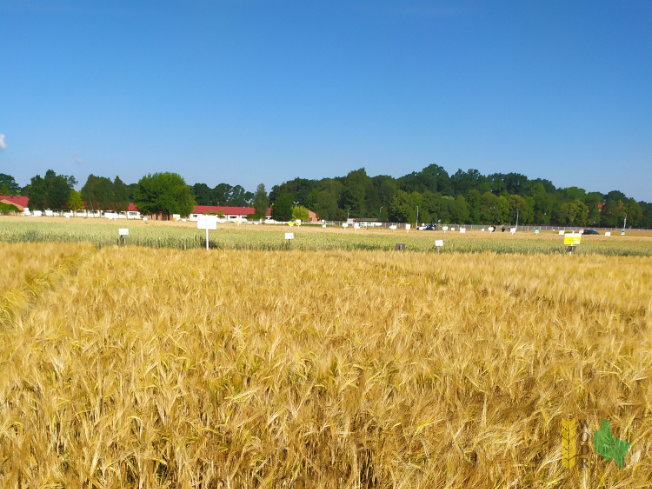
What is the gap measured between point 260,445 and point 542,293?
18.0 feet

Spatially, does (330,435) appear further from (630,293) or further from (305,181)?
(305,181)

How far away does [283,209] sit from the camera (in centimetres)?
10919

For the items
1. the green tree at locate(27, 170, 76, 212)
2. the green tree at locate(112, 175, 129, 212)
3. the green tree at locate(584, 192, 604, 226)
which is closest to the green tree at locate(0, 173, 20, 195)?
the green tree at locate(27, 170, 76, 212)

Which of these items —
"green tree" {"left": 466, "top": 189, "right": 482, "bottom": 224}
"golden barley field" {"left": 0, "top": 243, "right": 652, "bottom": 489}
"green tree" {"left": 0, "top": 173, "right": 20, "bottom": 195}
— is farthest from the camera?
"green tree" {"left": 0, "top": 173, "right": 20, "bottom": 195}

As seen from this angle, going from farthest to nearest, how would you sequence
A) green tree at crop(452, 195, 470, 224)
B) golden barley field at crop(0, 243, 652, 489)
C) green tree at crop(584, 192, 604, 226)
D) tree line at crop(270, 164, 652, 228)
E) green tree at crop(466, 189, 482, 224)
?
green tree at crop(584, 192, 604, 226) → green tree at crop(466, 189, 482, 224) → green tree at crop(452, 195, 470, 224) → tree line at crop(270, 164, 652, 228) → golden barley field at crop(0, 243, 652, 489)

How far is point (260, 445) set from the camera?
1515 mm

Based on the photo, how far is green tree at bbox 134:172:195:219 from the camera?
86.1 metres

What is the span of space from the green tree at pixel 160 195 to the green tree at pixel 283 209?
28106 millimetres

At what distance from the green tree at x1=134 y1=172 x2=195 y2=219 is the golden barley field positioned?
91559 mm

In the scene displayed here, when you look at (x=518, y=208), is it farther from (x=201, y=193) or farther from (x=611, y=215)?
(x=201, y=193)

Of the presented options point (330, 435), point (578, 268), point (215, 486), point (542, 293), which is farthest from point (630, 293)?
point (215, 486)

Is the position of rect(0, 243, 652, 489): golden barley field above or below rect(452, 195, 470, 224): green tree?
below

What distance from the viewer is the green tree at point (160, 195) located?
86125mm

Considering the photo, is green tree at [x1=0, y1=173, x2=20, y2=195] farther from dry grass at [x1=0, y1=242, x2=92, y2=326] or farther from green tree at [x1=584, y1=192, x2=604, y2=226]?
green tree at [x1=584, y1=192, x2=604, y2=226]
